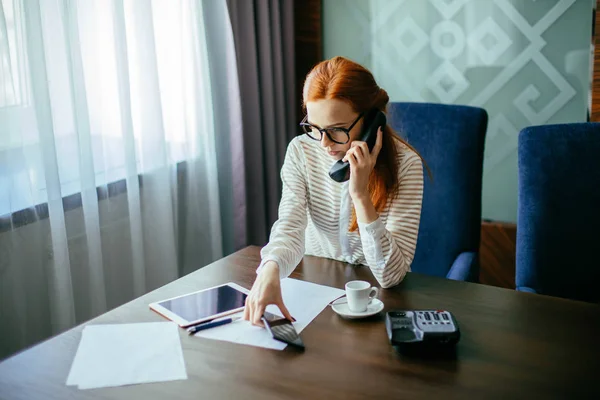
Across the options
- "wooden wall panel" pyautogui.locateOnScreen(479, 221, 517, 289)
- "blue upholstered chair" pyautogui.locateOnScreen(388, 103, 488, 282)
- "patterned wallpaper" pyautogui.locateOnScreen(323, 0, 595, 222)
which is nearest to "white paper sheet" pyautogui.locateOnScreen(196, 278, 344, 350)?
"blue upholstered chair" pyautogui.locateOnScreen(388, 103, 488, 282)

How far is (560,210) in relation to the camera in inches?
70.9

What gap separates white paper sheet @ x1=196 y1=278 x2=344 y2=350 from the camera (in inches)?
49.8

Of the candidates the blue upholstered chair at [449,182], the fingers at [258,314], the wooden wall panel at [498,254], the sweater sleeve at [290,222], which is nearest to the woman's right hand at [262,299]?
the fingers at [258,314]

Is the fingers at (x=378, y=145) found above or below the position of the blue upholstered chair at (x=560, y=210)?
above

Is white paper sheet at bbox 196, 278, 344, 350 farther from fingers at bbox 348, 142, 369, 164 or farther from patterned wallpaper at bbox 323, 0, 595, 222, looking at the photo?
patterned wallpaper at bbox 323, 0, 595, 222

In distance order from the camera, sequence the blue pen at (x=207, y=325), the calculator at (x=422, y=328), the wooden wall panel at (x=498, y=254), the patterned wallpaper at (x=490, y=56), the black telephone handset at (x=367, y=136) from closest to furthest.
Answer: the calculator at (x=422, y=328) → the blue pen at (x=207, y=325) → the black telephone handset at (x=367, y=136) → the patterned wallpaper at (x=490, y=56) → the wooden wall panel at (x=498, y=254)

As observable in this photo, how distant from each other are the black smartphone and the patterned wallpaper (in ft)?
5.81

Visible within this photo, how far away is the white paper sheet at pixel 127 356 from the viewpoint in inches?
44.9

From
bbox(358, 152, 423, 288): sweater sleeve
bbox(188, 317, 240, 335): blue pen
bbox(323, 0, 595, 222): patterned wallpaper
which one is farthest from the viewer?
bbox(323, 0, 595, 222): patterned wallpaper

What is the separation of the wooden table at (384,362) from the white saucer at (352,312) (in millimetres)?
14

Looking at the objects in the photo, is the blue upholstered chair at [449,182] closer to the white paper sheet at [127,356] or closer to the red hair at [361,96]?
the red hair at [361,96]

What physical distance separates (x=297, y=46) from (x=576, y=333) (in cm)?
214

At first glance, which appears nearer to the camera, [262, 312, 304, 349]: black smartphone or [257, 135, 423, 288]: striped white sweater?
[262, 312, 304, 349]: black smartphone

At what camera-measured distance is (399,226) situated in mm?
1606
